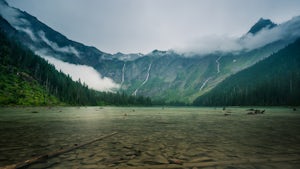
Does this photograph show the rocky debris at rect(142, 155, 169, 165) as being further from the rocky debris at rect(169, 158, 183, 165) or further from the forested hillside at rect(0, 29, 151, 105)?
the forested hillside at rect(0, 29, 151, 105)

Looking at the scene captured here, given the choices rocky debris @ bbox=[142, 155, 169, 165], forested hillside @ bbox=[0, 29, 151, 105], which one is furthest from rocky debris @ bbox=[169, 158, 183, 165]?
forested hillside @ bbox=[0, 29, 151, 105]

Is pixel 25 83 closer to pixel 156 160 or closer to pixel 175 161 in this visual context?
pixel 156 160

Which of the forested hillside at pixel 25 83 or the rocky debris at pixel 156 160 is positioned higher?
the forested hillside at pixel 25 83

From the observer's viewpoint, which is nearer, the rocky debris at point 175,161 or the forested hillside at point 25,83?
the rocky debris at point 175,161

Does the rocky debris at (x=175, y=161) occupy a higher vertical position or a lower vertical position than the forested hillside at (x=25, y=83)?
lower

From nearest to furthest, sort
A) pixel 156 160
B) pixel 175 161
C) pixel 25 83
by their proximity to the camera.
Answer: pixel 175 161, pixel 156 160, pixel 25 83

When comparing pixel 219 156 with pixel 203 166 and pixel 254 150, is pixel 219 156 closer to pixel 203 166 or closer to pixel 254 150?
pixel 203 166

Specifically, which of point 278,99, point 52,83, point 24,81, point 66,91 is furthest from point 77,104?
point 278,99

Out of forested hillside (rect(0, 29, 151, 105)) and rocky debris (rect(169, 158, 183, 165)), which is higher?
forested hillside (rect(0, 29, 151, 105))

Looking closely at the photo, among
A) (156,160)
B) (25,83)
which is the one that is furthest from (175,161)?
(25,83)

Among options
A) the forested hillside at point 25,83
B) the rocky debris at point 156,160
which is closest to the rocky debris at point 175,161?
the rocky debris at point 156,160

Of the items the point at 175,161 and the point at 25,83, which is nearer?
the point at 175,161

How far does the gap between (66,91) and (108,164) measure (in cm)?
20687

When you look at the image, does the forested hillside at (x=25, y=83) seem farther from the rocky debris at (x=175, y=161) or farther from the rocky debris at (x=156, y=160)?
the rocky debris at (x=175, y=161)
